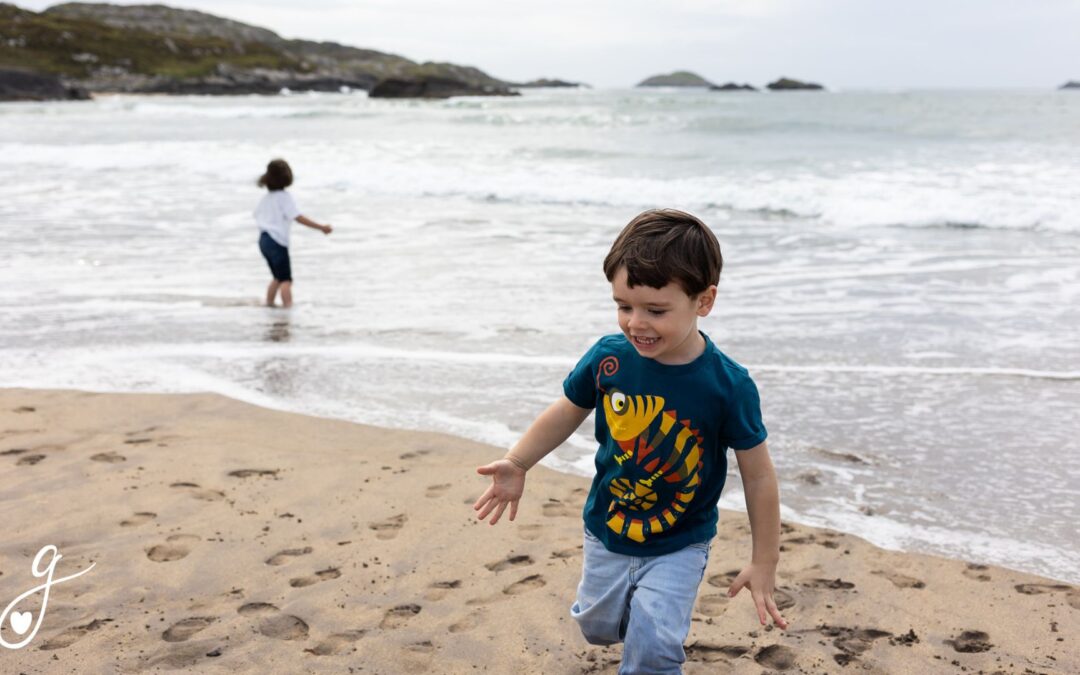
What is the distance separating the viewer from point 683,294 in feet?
7.49

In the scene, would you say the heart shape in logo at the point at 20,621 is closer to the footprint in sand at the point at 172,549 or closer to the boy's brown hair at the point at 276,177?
the footprint in sand at the point at 172,549

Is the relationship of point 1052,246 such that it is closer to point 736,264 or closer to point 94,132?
point 736,264

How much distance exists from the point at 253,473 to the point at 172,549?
2.59 feet

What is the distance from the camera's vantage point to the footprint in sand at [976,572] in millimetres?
3553

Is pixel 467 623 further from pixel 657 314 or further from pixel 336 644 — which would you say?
pixel 657 314

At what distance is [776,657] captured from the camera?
3.01 m

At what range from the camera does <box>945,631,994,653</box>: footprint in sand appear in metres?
3.07

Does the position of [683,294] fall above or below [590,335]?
above

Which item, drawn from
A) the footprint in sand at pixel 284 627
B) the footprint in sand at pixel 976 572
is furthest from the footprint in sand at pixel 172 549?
the footprint in sand at pixel 976 572

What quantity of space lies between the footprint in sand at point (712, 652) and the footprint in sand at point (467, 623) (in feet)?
2.26

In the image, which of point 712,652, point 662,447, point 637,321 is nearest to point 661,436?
point 662,447

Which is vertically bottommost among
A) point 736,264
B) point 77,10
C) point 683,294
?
point 736,264

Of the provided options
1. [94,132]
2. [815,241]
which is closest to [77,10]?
[94,132]

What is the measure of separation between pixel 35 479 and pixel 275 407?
148 centimetres
